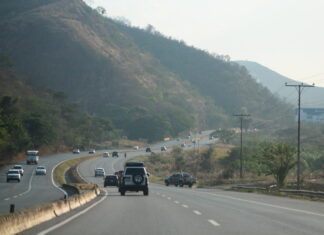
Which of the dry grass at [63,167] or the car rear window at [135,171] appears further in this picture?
the dry grass at [63,167]

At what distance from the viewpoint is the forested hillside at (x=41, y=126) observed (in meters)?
127

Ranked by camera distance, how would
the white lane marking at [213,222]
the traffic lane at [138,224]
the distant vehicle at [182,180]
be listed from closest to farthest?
the traffic lane at [138,224] → the white lane marking at [213,222] → the distant vehicle at [182,180]

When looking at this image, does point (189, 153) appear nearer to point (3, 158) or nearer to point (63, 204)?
point (3, 158)

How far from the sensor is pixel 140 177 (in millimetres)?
39844

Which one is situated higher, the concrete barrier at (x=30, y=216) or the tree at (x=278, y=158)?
the tree at (x=278, y=158)

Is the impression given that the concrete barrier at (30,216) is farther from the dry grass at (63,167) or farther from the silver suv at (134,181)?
the dry grass at (63,167)

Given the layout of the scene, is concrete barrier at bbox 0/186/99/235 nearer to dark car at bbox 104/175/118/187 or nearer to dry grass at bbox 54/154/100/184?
dark car at bbox 104/175/118/187

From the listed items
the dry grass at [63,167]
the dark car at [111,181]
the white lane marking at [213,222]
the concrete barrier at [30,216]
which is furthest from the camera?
the dry grass at [63,167]

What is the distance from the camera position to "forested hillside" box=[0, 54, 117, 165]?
127 m

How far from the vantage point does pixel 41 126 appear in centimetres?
14362

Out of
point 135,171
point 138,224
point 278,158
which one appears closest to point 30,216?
point 138,224

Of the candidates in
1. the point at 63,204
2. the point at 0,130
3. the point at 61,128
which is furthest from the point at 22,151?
the point at 63,204

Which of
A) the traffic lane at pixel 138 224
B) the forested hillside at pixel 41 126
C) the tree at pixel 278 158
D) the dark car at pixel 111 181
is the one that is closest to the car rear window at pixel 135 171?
the traffic lane at pixel 138 224

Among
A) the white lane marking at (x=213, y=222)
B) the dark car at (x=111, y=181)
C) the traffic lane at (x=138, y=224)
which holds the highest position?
the dark car at (x=111, y=181)
